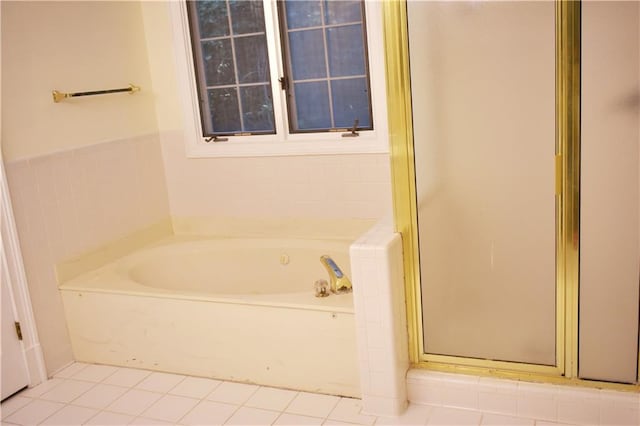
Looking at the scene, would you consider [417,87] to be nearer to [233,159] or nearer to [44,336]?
[233,159]

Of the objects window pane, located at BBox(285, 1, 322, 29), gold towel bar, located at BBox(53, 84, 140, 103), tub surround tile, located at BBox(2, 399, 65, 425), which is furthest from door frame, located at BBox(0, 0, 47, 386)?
window pane, located at BBox(285, 1, 322, 29)

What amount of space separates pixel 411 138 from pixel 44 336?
209 cm

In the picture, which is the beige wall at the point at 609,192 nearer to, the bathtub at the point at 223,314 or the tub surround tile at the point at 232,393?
the bathtub at the point at 223,314

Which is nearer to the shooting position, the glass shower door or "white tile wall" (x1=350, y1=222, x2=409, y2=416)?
the glass shower door

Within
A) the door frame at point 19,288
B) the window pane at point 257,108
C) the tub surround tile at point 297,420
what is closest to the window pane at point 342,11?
the window pane at point 257,108

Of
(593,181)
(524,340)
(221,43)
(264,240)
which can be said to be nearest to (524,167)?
(593,181)

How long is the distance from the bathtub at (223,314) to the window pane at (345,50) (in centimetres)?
95

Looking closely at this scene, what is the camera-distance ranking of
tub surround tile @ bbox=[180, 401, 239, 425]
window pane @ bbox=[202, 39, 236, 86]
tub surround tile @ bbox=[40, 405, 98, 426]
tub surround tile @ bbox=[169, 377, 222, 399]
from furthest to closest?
window pane @ bbox=[202, 39, 236, 86] < tub surround tile @ bbox=[169, 377, 222, 399] < tub surround tile @ bbox=[40, 405, 98, 426] < tub surround tile @ bbox=[180, 401, 239, 425]

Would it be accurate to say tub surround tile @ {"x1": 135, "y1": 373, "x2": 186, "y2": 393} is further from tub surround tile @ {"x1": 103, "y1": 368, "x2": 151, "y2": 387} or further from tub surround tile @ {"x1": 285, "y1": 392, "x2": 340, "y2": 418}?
tub surround tile @ {"x1": 285, "y1": 392, "x2": 340, "y2": 418}

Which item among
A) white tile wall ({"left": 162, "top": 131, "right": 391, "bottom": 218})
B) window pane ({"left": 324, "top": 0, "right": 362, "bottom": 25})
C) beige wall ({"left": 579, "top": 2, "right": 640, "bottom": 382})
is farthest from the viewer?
white tile wall ({"left": 162, "top": 131, "right": 391, "bottom": 218})

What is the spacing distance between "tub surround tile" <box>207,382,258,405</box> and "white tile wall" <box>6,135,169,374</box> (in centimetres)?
95

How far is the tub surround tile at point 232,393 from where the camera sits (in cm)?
287

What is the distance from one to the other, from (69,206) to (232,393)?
4.43 feet

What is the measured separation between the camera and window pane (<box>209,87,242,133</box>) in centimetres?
396
